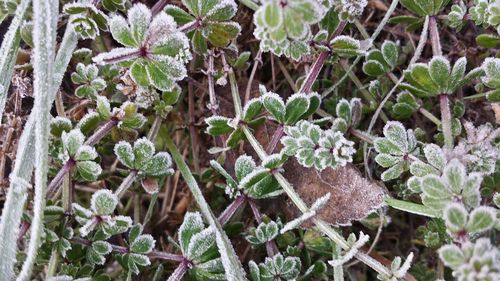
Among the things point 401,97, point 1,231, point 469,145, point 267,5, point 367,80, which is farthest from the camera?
point 367,80

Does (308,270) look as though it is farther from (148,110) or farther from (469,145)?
(148,110)

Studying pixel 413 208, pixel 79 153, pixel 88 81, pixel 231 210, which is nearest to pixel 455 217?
pixel 413 208

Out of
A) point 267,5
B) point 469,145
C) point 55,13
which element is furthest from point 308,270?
point 55,13

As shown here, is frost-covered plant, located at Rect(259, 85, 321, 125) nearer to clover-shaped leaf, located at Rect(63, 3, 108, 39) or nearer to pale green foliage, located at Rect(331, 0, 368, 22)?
pale green foliage, located at Rect(331, 0, 368, 22)

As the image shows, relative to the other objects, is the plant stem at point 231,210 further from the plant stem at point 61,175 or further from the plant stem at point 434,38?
the plant stem at point 434,38

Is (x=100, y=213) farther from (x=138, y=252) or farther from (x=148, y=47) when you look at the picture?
(x=148, y=47)

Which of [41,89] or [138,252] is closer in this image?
[41,89]

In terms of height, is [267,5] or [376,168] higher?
[267,5]
